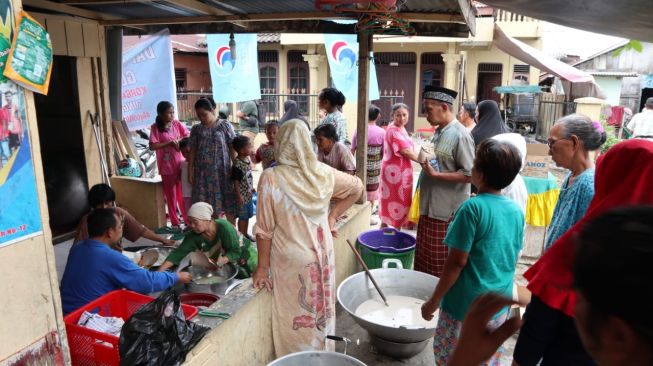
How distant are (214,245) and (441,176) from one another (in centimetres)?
186

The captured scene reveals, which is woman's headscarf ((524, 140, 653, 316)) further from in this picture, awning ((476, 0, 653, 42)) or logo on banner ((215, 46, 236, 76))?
logo on banner ((215, 46, 236, 76))

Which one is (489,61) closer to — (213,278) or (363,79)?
(363,79)

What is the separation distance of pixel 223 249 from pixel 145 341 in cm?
155

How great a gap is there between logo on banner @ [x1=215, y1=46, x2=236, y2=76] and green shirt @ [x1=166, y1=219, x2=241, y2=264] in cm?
362

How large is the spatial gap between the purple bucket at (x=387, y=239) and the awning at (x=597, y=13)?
2167 mm

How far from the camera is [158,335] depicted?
1.91m

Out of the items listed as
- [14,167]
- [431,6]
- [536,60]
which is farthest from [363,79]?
[536,60]

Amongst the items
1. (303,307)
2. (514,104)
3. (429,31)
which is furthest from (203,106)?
(514,104)

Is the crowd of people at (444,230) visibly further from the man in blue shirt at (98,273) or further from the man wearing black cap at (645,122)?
the man wearing black cap at (645,122)

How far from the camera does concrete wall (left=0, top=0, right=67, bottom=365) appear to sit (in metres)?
1.47

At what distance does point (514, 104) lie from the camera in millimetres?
15555

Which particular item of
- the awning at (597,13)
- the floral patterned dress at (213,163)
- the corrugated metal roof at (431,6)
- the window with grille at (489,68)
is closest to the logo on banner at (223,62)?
the floral patterned dress at (213,163)

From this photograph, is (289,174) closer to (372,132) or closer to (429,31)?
(429,31)

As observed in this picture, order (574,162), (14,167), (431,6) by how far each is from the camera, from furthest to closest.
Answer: (431,6) < (574,162) < (14,167)
